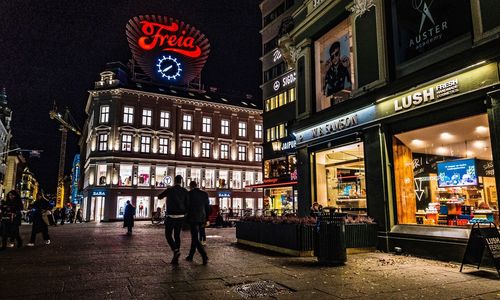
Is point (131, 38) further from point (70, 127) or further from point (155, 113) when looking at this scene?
point (70, 127)

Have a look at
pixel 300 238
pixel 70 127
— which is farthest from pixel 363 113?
pixel 70 127

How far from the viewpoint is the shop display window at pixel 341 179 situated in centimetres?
1313

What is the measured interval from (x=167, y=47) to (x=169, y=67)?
2.63m

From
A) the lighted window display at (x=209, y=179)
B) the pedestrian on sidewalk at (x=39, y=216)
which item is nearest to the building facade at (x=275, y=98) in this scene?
the lighted window display at (x=209, y=179)

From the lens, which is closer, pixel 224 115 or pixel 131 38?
pixel 131 38

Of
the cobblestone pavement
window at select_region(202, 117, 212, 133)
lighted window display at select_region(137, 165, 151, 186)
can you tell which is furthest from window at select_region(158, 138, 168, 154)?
the cobblestone pavement

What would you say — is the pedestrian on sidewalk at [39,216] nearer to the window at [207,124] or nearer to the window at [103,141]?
the window at [103,141]

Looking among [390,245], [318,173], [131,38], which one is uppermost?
[131,38]

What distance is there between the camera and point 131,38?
4259cm

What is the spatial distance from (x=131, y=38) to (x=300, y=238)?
40.5 metres

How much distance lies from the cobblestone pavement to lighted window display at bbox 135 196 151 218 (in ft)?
114

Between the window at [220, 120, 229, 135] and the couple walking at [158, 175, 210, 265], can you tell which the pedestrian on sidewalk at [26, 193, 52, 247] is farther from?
the window at [220, 120, 229, 135]

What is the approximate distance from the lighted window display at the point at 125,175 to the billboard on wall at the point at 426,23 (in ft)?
125

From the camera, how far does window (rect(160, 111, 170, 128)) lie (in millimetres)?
46178
